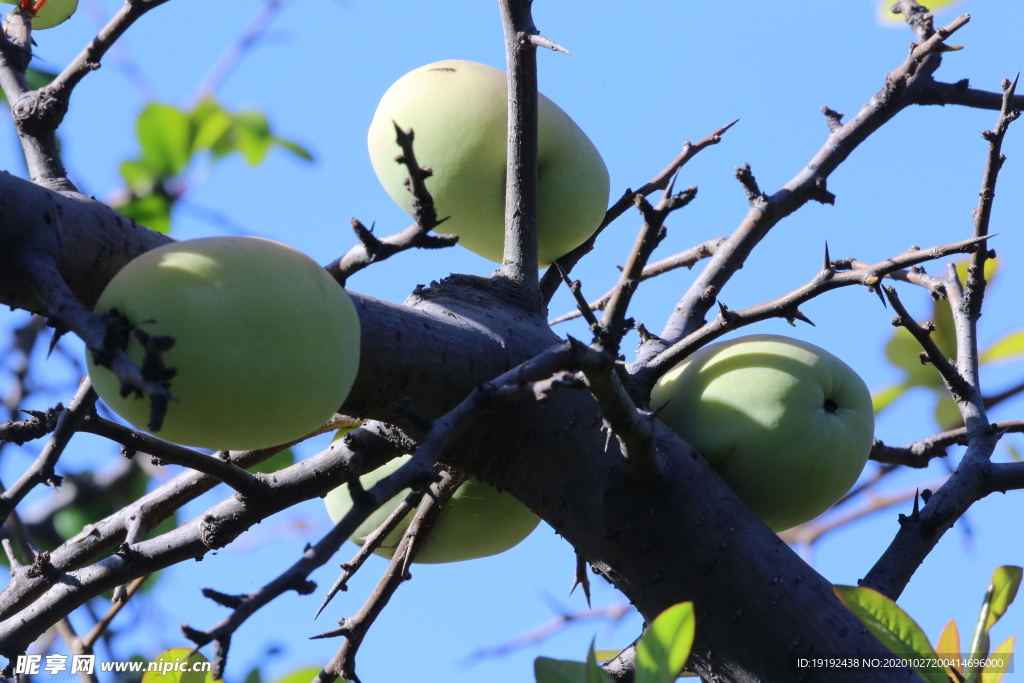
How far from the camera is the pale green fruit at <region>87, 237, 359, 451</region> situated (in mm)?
916

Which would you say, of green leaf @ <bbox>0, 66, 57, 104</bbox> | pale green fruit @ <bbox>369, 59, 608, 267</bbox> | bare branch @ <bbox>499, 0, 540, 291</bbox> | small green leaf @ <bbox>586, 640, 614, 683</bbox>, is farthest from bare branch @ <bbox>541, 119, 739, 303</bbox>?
green leaf @ <bbox>0, 66, 57, 104</bbox>

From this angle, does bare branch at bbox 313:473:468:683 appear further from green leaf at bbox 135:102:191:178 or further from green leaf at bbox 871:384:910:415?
green leaf at bbox 135:102:191:178

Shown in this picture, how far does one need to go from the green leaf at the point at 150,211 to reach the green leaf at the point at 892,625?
2163mm

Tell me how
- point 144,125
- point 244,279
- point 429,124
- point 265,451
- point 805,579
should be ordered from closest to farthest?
point 244,279 → point 805,579 → point 429,124 → point 265,451 → point 144,125

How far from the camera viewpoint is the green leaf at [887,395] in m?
2.30

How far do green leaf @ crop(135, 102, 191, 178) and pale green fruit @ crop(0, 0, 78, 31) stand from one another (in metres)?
1.11

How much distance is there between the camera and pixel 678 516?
A: 1.24 metres

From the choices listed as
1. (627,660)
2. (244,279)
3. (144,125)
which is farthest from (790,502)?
(144,125)

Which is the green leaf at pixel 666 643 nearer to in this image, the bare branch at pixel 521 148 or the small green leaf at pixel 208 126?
the bare branch at pixel 521 148

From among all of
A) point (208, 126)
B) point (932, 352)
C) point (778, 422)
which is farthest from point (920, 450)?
point (208, 126)

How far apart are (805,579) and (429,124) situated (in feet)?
3.18

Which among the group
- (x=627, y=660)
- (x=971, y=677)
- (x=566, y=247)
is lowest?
(x=971, y=677)

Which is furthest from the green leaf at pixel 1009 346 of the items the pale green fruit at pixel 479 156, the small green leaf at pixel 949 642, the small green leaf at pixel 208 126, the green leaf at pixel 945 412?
the small green leaf at pixel 208 126

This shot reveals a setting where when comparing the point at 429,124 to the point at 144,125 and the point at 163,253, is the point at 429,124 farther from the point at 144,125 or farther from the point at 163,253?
the point at 144,125
